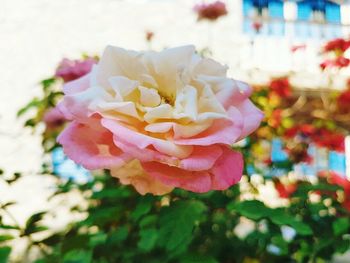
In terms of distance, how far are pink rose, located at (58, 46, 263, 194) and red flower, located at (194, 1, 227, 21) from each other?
5.51 ft

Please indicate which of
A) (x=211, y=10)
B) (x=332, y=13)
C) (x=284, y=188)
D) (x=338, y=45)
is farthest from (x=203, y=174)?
(x=332, y=13)

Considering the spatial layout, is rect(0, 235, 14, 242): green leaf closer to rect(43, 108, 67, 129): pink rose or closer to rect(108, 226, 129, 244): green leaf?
rect(108, 226, 129, 244): green leaf

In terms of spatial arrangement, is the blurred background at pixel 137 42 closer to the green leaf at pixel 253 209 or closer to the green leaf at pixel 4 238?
the green leaf at pixel 253 209

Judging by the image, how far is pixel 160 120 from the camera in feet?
1.62

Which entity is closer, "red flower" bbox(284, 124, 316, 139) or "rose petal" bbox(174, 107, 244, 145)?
"rose petal" bbox(174, 107, 244, 145)

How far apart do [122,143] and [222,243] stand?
0.91 m

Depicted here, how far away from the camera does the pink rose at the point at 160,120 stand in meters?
0.47

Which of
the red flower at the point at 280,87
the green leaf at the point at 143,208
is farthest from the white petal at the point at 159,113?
the red flower at the point at 280,87

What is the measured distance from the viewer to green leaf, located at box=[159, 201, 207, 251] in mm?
633

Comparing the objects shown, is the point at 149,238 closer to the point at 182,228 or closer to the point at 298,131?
the point at 182,228

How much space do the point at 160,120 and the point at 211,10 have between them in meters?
1.76

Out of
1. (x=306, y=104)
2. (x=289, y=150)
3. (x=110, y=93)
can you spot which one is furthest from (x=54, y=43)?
(x=110, y=93)

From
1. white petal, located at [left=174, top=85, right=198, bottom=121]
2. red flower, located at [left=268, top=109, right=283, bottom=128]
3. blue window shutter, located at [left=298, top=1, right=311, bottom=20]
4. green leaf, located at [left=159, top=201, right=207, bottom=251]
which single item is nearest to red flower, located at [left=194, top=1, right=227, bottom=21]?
red flower, located at [left=268, top=109, right=283, bottom=128]

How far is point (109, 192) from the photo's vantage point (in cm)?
102
